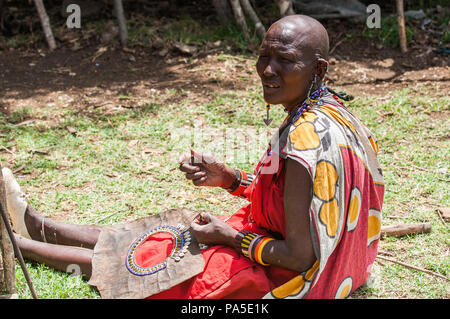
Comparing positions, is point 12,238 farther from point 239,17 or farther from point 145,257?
point 239,17

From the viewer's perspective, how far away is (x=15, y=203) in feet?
9.76

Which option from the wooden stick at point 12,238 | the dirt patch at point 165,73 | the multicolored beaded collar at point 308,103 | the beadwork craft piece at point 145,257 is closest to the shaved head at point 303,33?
the multicolored beaded collar at point 308,103

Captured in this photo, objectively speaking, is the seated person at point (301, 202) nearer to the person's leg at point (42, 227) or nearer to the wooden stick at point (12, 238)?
the wooden stick at point (12, 238)

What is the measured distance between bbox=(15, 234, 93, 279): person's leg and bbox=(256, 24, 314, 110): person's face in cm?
153

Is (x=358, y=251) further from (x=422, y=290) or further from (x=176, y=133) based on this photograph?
(x=176, y=133)

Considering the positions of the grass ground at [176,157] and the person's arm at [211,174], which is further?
the grass ground at [176,157]

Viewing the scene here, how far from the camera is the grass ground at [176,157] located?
3.12m

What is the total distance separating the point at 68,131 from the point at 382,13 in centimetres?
607

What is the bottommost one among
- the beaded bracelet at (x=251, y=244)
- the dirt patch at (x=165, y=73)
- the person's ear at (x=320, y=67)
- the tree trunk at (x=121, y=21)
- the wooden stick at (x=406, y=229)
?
the wooden stick at (x=406, y=229)

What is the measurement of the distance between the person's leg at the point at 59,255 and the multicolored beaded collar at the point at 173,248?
0.38 m

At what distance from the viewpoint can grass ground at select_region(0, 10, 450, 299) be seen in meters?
3.12

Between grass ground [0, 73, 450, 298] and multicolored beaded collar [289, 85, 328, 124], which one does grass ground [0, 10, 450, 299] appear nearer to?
grass ground [0, 73, 450, 298]

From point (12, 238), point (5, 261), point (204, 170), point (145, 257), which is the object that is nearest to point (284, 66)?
point (204, 170)

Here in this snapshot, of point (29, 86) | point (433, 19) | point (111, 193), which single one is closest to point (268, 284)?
point (111, 193)
